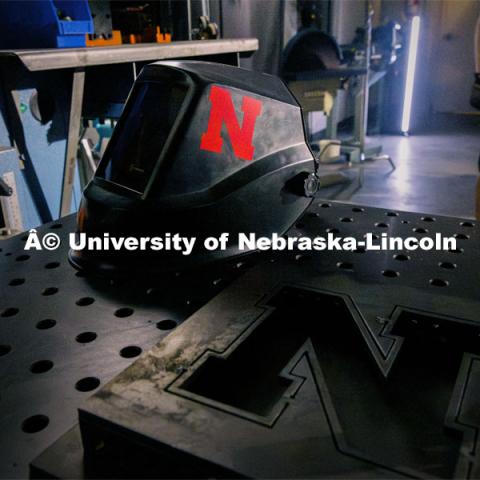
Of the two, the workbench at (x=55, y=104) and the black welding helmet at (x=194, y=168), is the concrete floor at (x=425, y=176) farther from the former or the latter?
the black welding helmet at (x=194, y=168)

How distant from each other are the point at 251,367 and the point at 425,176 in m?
3.39

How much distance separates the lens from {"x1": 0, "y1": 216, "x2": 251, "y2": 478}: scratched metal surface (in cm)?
36

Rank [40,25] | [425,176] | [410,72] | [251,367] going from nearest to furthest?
[251,367] → [40,25] → [425,176] → [410,72]

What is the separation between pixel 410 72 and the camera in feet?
15.7

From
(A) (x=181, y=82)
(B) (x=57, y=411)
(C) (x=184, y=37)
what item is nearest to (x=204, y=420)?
(B) (x=57, y=411)

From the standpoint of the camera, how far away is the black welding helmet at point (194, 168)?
1.69 ft

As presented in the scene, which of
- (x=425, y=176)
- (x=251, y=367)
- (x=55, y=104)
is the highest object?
(x=55, y=104)

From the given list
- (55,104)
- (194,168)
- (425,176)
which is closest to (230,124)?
(194,168)

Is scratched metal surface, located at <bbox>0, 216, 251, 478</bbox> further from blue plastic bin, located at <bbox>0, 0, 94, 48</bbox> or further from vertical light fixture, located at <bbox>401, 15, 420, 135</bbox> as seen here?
vertical light fixture, located at <bbox>401, 15, 420, 135</bbox>

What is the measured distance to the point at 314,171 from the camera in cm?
63

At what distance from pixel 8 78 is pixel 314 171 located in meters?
1.02

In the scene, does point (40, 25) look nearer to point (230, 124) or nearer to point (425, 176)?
point (230, 124)

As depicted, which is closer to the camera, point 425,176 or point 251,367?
point 251,367

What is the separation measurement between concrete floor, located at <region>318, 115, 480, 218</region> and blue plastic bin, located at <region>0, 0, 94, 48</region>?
190 centimetres
